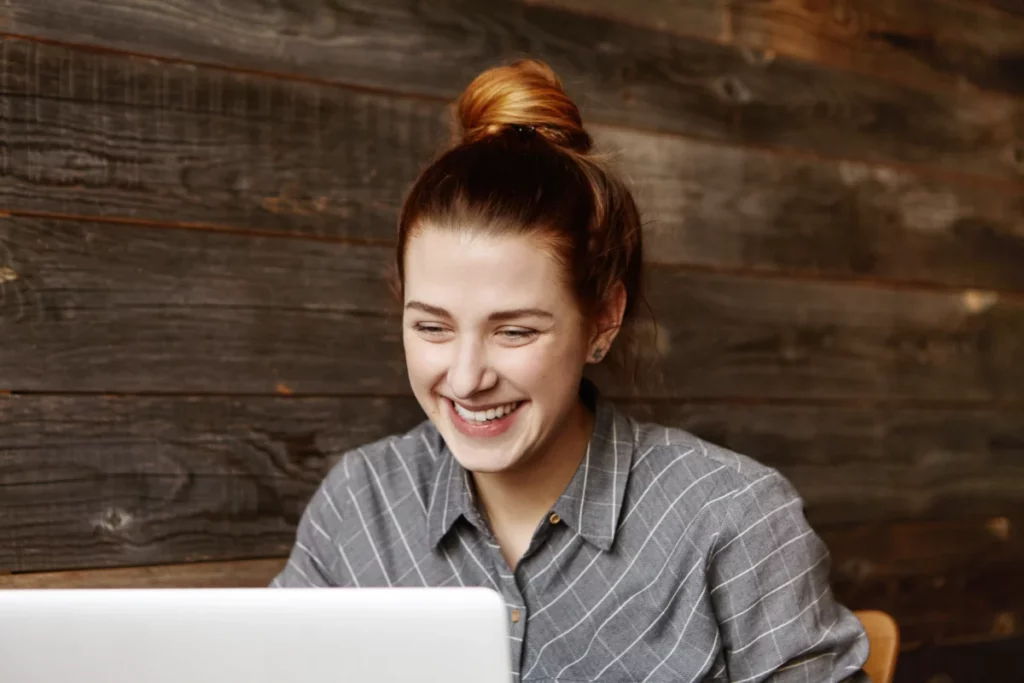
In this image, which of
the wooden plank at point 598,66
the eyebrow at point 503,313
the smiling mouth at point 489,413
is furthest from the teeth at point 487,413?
the wooden plank at point 598,66

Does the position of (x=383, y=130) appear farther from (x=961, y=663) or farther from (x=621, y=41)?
(x=961, y=663)

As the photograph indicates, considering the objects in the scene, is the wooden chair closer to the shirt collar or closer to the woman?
the woman

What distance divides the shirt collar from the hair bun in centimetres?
36

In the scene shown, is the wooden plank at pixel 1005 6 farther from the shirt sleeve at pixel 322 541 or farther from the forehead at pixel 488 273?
the shirt sleeve at pixel 322 541

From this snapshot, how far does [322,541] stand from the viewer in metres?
1.42

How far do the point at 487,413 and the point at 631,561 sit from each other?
0.86ft

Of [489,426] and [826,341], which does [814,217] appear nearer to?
[826,341]

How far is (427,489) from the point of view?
1.41 meters

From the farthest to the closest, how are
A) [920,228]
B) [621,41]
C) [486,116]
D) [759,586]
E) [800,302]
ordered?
1. [920,228]
2. [800,302]
3. [621,41]
4. [486,116]
5. [759,586]

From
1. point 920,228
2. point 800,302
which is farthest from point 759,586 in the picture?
point 920,228

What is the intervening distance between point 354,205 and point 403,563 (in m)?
0.52

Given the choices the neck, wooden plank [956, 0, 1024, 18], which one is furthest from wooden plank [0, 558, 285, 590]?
wooden plank [956, 0, 1024, 18]

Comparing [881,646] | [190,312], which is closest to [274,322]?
[190,312]

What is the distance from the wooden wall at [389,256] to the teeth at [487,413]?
341 millimetres
